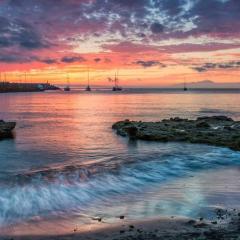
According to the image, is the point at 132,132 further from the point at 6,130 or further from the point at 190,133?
the point at 6,130

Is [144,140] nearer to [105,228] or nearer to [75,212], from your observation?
[75,212]

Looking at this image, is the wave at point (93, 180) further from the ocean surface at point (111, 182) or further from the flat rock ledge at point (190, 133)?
the flat rock ledge at point (190, 133)

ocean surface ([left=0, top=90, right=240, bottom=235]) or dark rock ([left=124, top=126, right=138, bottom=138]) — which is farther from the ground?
dark rock ([left=124, top=126, right=138, bottom=138])

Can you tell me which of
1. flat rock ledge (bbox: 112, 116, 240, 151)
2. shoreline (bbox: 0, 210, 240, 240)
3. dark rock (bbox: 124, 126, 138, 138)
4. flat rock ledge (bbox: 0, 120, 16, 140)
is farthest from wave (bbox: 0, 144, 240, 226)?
flat rock ledge (bbox: 0, 120, 16, 140)

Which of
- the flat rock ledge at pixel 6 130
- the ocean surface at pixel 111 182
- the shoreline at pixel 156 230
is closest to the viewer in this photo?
the shoreline at pixel 156 230

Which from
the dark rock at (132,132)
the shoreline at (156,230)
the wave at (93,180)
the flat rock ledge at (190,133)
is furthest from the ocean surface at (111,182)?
the dark rock at (132,132)

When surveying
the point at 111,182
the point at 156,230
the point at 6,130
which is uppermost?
the point at 6,130

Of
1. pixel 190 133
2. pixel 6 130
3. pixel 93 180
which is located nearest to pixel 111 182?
pixel 93 180

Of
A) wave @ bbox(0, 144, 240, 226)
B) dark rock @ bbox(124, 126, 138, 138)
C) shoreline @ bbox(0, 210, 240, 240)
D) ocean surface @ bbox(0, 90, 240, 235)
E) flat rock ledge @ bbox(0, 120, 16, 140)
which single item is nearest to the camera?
shoreline @ bbox(0, 210, 240, 240)

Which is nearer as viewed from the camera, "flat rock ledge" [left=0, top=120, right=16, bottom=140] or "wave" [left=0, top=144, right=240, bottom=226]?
"wave" [left=0, top=144, right=240, bottom=226]

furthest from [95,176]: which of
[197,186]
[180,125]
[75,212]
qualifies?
[180,125]

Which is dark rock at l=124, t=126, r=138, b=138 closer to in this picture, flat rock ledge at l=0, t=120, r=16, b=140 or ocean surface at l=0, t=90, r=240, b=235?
ocean surface at l=0, t=90, r=240, b=235

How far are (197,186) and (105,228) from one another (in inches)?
330

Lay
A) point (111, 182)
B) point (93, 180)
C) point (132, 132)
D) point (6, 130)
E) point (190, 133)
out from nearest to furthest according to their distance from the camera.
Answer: point (111, 182) → point (93, 180) → point (190, 133) → point (132, 132) → point (6, 130)
